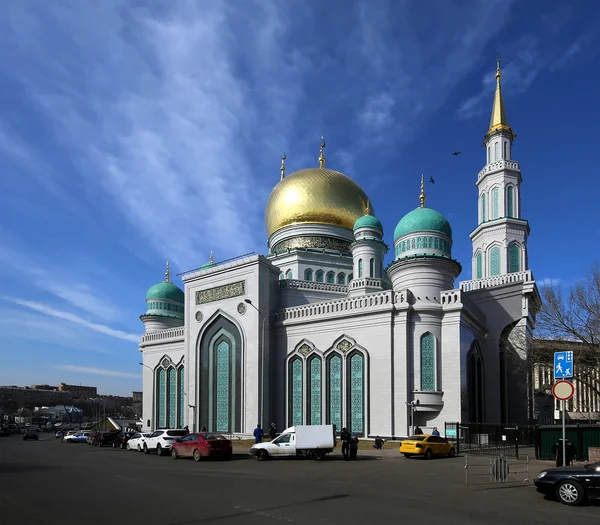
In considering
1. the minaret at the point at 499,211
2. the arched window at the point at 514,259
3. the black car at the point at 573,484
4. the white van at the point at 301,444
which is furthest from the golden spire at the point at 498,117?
the black car at the point at 573,484

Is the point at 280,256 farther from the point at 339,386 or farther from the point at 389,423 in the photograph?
the point at 389,423

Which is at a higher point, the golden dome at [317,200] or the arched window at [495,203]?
the golden dome at [317,200]

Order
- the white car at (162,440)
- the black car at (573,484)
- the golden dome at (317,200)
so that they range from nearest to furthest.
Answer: the black car at (573,484)
the white car at (162,440)
the golden dome at (317,200)

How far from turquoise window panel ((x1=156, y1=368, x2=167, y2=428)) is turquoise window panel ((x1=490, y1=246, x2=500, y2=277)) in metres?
23.7

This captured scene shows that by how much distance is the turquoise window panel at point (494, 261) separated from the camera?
36312 mm

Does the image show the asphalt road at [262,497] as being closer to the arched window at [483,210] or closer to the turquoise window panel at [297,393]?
the turquoise window panel at [297,393]

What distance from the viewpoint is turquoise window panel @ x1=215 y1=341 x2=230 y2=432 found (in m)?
35.7

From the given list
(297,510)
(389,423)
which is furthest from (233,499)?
(389,423)

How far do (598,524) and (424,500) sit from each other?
3.32 m

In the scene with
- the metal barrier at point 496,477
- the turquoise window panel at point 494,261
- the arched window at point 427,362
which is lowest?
the metal barrier at point 496,477

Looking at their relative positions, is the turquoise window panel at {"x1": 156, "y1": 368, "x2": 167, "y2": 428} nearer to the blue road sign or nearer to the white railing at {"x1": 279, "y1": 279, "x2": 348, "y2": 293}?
the white railing at {"x1": 279, "y1": 279, "x2": 348, "y2": 293}

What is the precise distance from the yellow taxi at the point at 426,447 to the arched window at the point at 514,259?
16.3 metres

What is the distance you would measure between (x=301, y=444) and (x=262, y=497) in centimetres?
963

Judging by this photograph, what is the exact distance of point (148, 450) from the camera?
A: 26.4 metres
